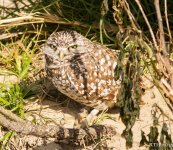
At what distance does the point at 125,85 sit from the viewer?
9.23 feet

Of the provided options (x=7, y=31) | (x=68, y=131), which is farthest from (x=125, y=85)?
(x=7, y=31)

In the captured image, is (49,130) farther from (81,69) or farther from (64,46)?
(64,46)

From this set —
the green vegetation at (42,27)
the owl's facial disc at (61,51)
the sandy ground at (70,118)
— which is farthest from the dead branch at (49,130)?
the owl's facial disc at (61,51)

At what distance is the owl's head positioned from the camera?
15.1ft

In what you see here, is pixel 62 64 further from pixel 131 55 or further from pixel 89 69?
pixel 131 55

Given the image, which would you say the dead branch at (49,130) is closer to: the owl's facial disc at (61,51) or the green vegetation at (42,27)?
the green vegetation at (42,27)

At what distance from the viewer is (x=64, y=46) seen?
4.59m

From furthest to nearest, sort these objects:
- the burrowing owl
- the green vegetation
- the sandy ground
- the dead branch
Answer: the green vegetation, the burrowing owl, the sandy ground, the dead branch

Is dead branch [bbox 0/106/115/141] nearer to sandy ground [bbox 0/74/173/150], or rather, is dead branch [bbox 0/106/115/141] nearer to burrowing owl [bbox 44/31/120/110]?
sandy ground [bbox 0/74/173/150]

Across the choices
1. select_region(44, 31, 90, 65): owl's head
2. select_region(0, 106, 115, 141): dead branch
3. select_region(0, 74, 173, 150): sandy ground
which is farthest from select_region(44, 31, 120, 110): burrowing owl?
select_region(0, 106, 115, 141): dead branch

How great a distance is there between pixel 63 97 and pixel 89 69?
0.65 meters

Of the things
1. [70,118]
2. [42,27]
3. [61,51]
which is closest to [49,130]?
[70,118]

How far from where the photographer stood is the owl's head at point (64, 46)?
460 cm

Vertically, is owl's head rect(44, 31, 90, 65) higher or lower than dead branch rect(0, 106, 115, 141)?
higher
